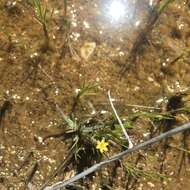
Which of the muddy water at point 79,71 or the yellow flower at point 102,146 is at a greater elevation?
the muddy water at point 79,71

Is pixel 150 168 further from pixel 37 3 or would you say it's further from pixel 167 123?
pixel 37 3

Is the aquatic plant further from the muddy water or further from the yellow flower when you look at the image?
the yellow flower

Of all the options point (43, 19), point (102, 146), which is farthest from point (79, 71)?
point (102, 146)

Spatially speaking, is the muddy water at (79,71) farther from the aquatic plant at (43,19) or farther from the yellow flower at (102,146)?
the yellow flower at (102,146)

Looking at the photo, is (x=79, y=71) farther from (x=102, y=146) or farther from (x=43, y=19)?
(x=102, y=146)

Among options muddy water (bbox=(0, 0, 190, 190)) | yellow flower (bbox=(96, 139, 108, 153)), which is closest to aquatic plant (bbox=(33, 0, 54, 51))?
muddy water (bbox=(0, 0, 190, 190))

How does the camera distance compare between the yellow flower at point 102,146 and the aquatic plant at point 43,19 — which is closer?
the yellow flower at point 102,146

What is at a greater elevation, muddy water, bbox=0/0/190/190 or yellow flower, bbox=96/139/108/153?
muddy water, bbox=0/0/190/190

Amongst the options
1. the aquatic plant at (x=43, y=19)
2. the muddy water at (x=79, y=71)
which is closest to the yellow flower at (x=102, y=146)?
the muddy water at (x=79, y=71)

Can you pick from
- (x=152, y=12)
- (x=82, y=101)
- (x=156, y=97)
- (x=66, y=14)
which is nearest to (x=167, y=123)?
(x=156, y=97)
